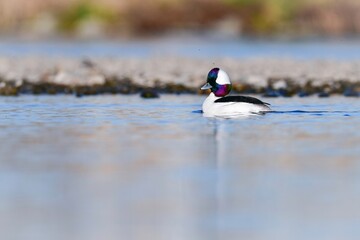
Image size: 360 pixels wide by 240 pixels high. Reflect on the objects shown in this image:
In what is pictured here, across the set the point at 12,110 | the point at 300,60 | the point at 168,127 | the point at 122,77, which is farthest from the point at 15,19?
the point at 168,127

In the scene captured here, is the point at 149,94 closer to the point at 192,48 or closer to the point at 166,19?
the point at 192,48

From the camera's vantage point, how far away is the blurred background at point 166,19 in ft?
150

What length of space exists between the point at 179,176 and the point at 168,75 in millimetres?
14350

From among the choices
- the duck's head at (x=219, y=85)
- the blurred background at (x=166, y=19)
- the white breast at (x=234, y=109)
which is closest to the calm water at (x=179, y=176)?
the white breast at (x=234, y=109)

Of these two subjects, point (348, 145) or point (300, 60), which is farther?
point (300, 60)

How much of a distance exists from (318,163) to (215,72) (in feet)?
21.4

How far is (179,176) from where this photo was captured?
31.3ft

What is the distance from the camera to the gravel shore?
2091 centimetres

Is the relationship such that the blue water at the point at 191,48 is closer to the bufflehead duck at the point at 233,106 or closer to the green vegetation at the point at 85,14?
the green vegetation at the point at 85,14

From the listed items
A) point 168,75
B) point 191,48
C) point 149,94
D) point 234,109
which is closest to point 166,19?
point 191,48

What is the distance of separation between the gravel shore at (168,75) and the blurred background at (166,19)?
1629cm

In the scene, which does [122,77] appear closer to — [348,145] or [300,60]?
[300,60]

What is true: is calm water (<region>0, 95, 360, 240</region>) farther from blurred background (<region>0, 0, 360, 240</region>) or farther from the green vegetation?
the green vegetation

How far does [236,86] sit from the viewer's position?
21562 mm
